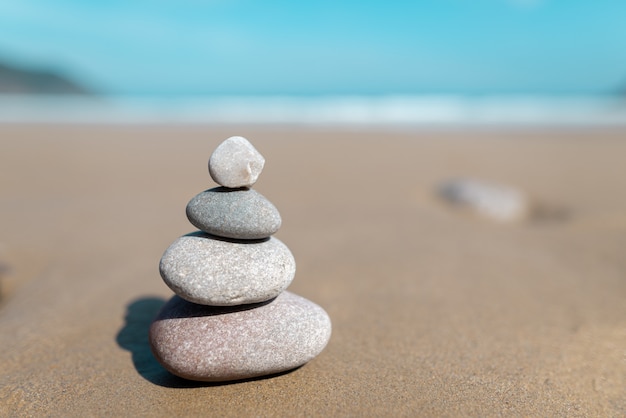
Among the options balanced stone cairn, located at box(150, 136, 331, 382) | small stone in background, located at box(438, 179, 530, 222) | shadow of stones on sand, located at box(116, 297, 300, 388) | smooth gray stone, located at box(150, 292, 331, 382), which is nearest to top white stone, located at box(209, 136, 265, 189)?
balanced stone cairn, located at box(150, 136, 331, 382)

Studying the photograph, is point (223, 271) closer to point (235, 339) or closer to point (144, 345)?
point (235, 339)

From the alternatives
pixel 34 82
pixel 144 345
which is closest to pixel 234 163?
pixel 144 345

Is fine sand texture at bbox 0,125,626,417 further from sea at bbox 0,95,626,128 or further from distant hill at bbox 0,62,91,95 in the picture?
distant hill at bbox 0,62,91,95

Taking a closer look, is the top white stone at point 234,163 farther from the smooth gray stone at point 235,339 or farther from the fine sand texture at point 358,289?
the fine sand texture at point 358,289

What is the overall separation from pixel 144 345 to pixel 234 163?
146 cm

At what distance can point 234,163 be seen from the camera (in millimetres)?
2703

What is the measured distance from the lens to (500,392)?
107 inches

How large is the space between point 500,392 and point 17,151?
9848mm

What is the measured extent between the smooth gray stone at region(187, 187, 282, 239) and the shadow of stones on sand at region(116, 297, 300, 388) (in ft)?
2.78

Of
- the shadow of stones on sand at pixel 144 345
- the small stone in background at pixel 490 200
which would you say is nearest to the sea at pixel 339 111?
the small stone in background at pixel 490 200

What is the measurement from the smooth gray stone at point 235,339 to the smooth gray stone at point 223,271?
0.42ft

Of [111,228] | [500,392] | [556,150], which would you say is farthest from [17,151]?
[556,150]

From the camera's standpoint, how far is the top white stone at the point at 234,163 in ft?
8.87

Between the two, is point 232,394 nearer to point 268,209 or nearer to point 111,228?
point 268,209
